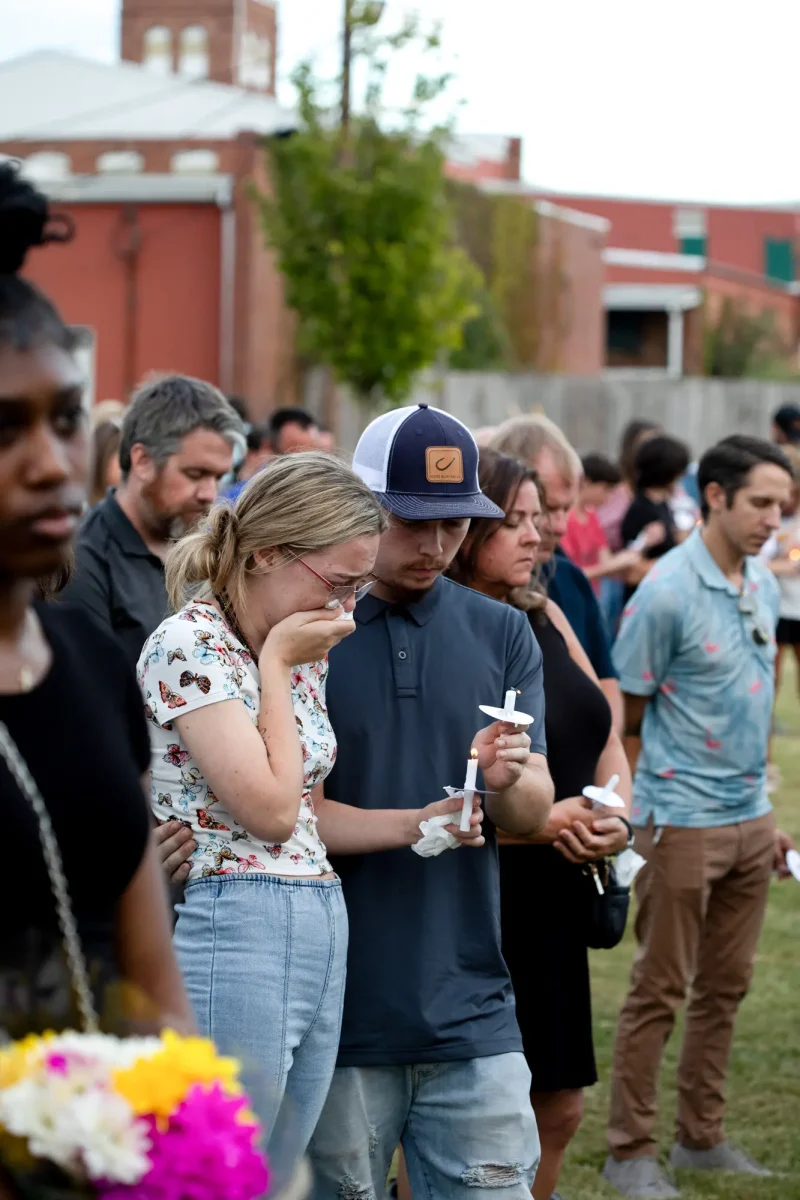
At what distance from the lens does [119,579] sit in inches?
177

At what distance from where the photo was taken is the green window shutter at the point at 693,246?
59.2m

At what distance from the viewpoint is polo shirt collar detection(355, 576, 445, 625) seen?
3518 millimetres

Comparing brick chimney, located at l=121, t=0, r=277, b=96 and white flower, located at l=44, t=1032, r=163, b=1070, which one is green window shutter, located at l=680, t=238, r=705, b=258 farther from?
white flower, located at l=44, t=1032, r=163, b=1070

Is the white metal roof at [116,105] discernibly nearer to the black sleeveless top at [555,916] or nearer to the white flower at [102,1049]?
the black sleeveless top at [555,916]

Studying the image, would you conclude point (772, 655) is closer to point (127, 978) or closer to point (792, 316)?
point (127, 978)

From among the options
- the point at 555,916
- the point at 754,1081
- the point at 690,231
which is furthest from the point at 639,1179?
the point at 690,231

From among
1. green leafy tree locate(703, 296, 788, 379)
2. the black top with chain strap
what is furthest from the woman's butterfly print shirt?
green leafy tree locate(703, 296, 788, 379)

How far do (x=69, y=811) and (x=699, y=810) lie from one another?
157 inches

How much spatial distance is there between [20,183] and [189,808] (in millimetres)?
1520

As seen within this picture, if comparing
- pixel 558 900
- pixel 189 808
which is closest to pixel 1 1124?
pixel 189 808

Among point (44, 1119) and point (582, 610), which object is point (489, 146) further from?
point (44, 1119)

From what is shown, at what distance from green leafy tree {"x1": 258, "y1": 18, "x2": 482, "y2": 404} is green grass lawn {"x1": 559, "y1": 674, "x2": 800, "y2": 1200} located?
1548cm

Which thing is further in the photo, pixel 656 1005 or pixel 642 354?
pixel 642 354

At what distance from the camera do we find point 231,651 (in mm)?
3070
